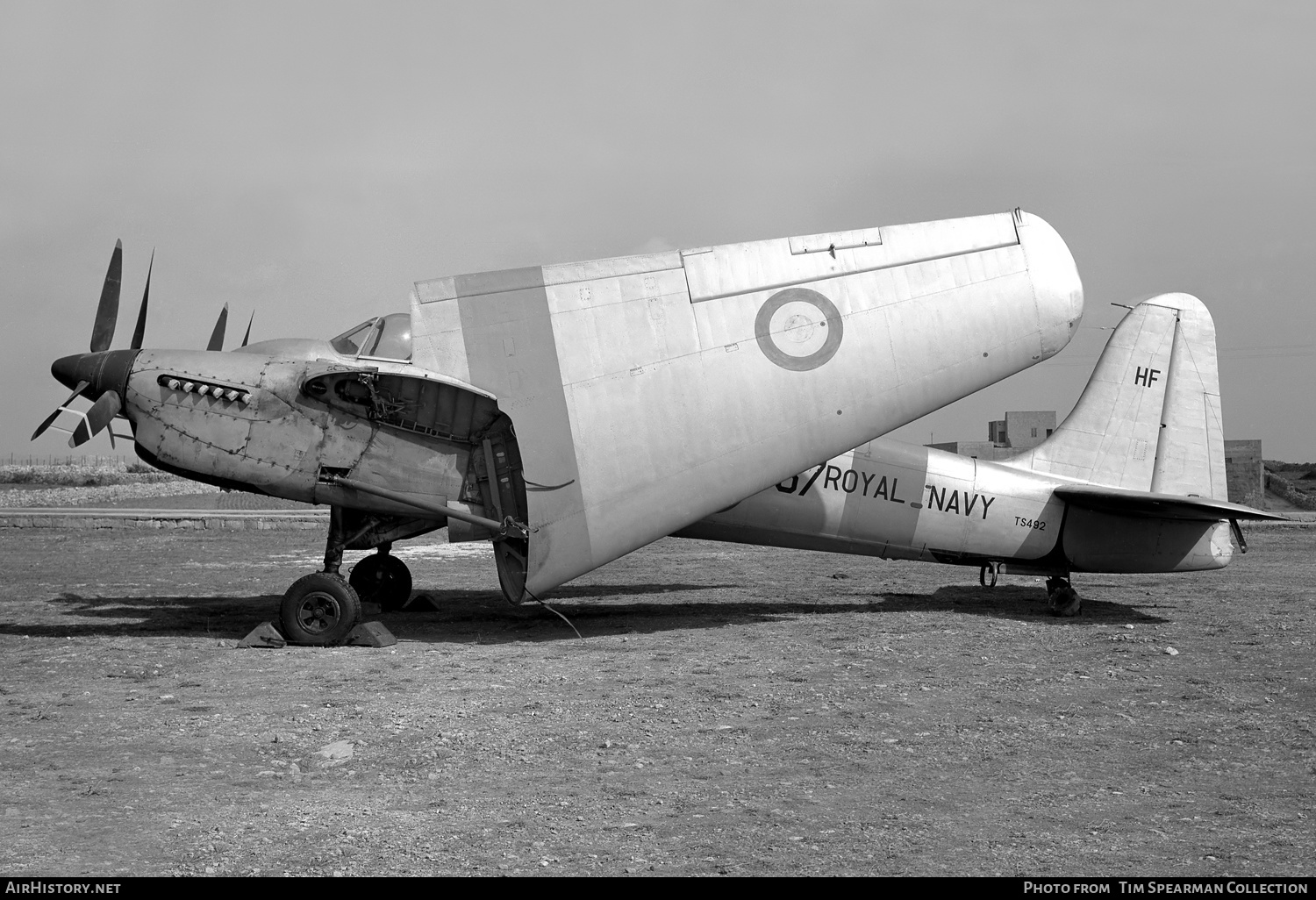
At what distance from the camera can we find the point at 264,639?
33.6 ft

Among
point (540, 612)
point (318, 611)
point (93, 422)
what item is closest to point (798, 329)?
point (540, 612)

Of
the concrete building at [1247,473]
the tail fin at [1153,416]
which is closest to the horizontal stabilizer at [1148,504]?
the tail fin at [1153,416]

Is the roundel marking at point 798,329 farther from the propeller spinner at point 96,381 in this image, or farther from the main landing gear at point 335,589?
the propeller spinner at point 96,381

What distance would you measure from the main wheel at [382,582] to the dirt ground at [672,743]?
2.97 ft

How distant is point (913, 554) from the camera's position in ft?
42.7

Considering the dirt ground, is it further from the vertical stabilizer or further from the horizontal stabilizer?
the vertical stabilizer

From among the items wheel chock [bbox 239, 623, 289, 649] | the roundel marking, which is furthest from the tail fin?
wheel chock [bbox 239, 623, 289, 649]

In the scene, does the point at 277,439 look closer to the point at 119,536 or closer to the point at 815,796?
the point at 815,796

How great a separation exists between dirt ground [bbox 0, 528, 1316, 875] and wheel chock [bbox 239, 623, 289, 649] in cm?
20

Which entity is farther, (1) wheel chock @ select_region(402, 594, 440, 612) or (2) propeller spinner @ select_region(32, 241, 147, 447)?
(1) wheel chock @ select_region(402, 594, 440, 612)

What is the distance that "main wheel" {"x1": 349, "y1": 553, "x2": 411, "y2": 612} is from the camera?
1378 cm

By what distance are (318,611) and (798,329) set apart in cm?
561

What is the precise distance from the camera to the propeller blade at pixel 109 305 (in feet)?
37.2

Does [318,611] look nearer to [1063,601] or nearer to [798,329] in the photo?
[798,329]
